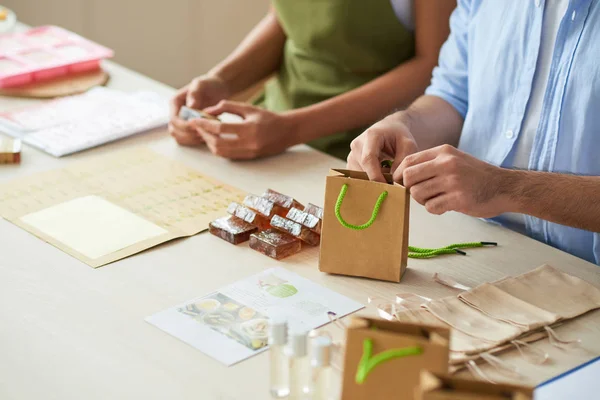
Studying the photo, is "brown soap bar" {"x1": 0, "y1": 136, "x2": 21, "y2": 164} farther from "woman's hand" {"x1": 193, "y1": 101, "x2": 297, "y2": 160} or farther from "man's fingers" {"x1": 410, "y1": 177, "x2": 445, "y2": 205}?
"man's fingers" {"x1": 410, "y1": 177, "x2": 445, "y2": 205}

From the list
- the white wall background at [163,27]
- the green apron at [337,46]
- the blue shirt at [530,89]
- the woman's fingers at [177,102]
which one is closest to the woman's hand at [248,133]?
the woman's fingers at [177,102]

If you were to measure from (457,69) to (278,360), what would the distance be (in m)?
1.00

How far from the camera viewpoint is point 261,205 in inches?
57.8

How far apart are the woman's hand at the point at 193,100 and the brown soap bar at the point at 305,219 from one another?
48cm

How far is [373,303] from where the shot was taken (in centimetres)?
127

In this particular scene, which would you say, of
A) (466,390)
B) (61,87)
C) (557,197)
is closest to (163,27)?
(61,87)

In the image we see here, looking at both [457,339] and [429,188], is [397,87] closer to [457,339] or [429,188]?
[429,188]

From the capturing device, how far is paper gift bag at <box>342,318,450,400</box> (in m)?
0.89

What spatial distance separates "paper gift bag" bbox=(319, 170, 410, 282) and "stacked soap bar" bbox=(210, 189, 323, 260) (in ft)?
0.32

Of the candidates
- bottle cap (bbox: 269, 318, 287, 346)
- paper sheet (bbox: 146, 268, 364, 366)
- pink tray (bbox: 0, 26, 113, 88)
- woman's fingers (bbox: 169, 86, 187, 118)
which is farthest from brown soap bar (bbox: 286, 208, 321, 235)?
pink tray (bbox: 0, 26, 113, 88)

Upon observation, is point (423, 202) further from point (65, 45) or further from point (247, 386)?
point (65, 45)

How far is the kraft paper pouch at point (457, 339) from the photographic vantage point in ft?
3.63

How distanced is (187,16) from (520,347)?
2.66m

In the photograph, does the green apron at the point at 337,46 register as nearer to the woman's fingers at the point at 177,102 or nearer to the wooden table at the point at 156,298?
the woman's fingers at the point at 177,102
